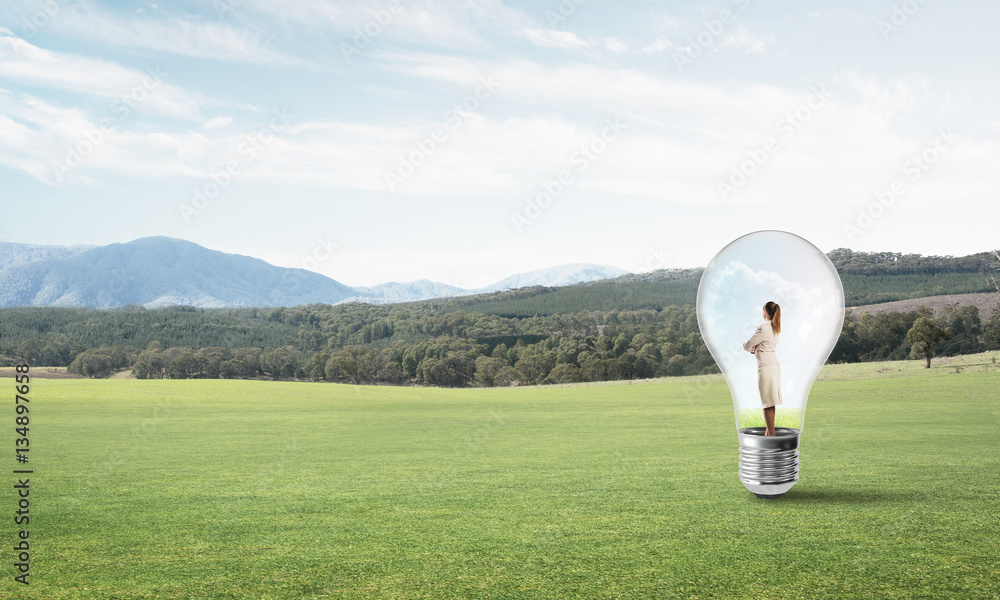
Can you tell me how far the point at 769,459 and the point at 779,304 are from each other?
5.68 ft

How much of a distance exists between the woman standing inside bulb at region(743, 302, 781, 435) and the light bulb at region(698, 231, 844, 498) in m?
0.07

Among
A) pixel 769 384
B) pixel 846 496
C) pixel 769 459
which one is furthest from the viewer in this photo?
pixel 846 496

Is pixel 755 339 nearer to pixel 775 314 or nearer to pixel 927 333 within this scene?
pixel 775 314

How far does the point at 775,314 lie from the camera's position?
22.2 feet

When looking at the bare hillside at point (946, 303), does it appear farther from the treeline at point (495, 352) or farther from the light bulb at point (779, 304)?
the light bulb at point (779, 304)

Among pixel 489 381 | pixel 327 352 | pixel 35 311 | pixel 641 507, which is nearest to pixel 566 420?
pixel 641 507

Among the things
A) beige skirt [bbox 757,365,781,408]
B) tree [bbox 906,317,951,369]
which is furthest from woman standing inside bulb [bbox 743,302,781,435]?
tree [bbox 906,317,951,369]

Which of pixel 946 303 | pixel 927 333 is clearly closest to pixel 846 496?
pixel 927 333

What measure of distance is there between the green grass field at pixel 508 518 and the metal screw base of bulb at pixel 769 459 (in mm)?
256

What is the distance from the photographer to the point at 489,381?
79.7 m

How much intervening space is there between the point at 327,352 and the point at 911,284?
75.6m

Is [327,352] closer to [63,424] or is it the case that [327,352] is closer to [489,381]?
[489,381]

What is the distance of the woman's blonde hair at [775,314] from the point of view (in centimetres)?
676

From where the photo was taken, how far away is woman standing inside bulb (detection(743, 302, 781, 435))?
6762mm
